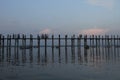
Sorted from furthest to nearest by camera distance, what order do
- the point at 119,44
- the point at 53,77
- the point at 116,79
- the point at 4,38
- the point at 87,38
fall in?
the point at 119,44 → the point at 87,38 → the point at 4,38 → the point at 53,77 → the point at 116,79

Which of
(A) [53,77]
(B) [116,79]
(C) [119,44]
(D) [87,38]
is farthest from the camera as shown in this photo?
(C) [119,44]

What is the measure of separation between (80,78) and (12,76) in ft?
15.7

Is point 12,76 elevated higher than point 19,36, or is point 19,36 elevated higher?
point 19,36

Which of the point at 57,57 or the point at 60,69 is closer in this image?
the point at 60,69

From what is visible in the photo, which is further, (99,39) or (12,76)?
(99,39)

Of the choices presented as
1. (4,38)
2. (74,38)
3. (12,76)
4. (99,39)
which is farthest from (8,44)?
(12,76)

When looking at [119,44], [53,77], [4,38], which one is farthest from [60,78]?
[119,44]

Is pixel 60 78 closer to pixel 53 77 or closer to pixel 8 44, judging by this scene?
pixel 53 77

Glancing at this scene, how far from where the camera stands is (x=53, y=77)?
20469mm

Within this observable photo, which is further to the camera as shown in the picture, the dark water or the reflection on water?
the reflection on water

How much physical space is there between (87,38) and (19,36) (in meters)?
12.0

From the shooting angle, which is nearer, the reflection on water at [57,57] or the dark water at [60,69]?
the dark water at [60,69]

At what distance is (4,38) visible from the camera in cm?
4984

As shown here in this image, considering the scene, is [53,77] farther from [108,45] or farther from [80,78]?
[108,45]
